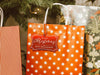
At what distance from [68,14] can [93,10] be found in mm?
130

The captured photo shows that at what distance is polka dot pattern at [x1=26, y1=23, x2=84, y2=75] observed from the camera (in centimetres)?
66

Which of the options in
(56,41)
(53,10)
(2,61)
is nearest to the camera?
(2,61)

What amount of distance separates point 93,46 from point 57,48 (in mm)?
191

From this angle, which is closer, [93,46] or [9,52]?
[9,52]

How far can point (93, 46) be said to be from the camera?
2.27 ft

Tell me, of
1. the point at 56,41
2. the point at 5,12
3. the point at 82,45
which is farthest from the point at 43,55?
the point at 5,12

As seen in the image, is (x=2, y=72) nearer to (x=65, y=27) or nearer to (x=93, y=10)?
(x=65, y=27)

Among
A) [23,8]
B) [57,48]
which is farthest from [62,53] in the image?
[23,8]

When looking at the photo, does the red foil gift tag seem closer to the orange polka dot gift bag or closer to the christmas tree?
the orange polka dot gift bag

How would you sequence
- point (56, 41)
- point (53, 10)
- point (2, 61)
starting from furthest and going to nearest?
point (53, 10) → point (56, 41) → point (2, 61)

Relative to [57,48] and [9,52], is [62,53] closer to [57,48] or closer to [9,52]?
[57,48]

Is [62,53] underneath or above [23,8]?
underneath

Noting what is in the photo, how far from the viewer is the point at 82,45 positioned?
664 millimetres

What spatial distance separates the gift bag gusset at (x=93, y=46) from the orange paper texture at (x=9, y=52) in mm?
360
